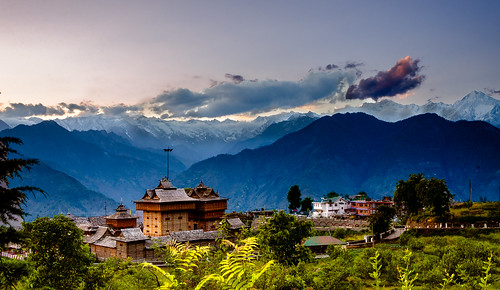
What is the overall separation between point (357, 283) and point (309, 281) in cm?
730

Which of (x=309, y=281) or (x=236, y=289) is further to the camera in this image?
(x=309, y=281)

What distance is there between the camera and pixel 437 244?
119 feet

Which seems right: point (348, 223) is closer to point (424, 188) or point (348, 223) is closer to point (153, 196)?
point (424, 188)

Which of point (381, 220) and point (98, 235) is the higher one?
point (381, 220)

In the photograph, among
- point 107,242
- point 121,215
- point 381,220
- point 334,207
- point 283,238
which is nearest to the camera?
point 283,238

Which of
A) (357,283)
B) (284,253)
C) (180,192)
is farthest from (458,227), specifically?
(180,192)

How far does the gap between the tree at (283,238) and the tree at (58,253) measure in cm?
839

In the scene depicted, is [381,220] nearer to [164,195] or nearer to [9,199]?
[164,195]

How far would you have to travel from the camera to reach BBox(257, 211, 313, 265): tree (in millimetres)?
21109

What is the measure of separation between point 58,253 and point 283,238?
1054 centimetres

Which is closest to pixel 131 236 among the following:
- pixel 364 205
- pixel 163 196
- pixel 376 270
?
pixel 163 196

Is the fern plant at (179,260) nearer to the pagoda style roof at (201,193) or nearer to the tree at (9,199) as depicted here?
the tree at (9,199)

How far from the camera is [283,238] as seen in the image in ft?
69.6

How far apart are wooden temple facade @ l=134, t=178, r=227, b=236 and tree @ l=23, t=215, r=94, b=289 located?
1263 inches
